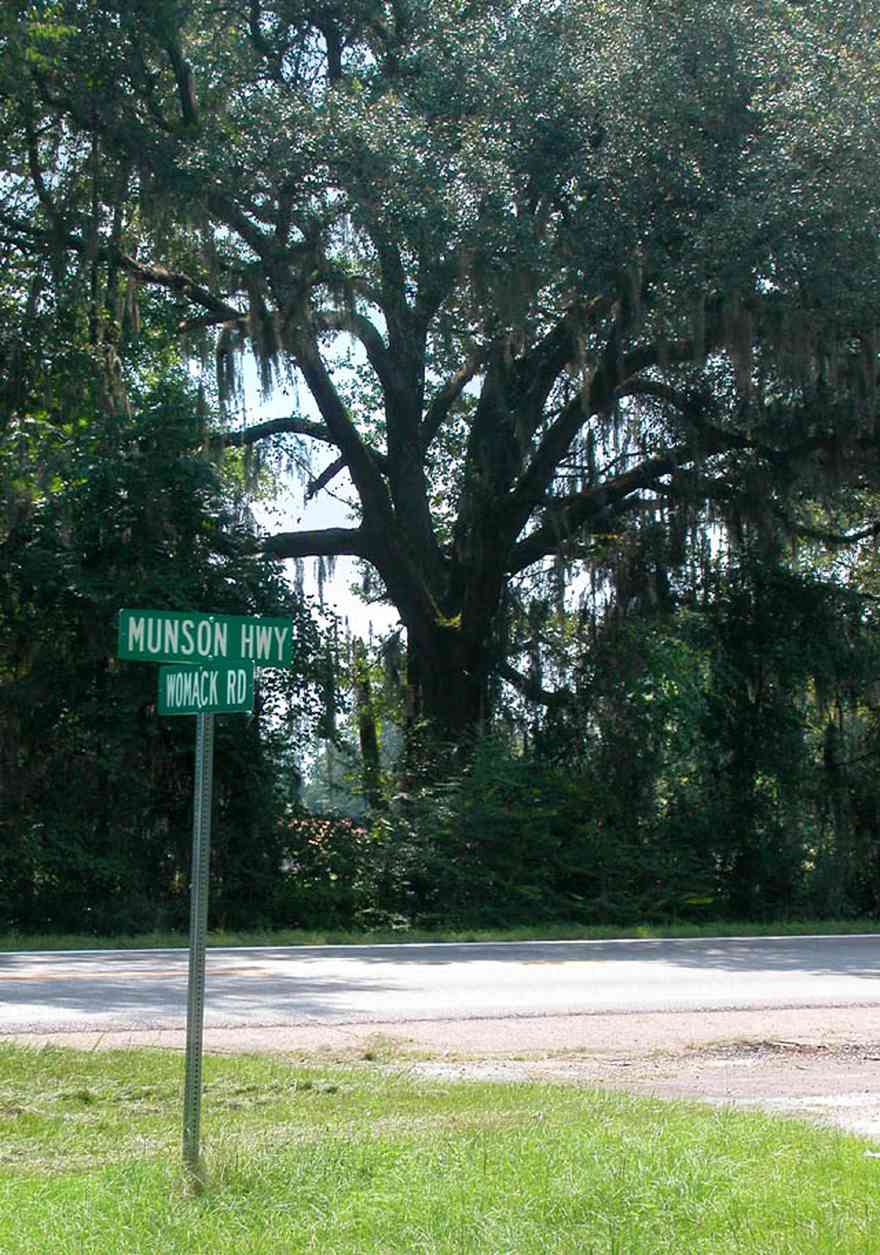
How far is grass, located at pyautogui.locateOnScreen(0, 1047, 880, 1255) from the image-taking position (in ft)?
19.6

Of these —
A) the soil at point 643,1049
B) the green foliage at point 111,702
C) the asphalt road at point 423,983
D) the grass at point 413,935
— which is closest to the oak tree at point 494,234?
the green foliage at point 111,702

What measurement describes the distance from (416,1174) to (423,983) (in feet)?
26.1

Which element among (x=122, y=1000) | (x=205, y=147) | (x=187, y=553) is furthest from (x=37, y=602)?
(x=122, y=1000)

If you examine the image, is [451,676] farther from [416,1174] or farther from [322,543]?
[416,1174]

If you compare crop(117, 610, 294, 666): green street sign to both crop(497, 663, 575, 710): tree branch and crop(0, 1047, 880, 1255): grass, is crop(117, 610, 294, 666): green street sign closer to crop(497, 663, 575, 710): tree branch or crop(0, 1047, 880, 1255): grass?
crop(0, 1047, 880, 1255): grass

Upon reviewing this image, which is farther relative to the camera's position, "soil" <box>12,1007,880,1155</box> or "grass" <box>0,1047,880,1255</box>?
"soil" <box>12,1007,880,1155</box>

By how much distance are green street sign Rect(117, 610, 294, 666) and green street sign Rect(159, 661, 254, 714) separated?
6 centimetres

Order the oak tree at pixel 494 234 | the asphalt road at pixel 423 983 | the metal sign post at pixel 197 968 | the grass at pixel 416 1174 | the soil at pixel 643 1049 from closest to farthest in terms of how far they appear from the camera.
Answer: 1. the grass at pixel 416 1174
2. the metal sign post at pixel 197 968
3. the soil at pixel 643 1049
4. the asphalt road at pixel 423 983
5. the oak tree at pixel 494 234

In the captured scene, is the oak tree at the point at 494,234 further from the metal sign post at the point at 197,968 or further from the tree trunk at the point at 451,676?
the metal sign post at the point at 197,968

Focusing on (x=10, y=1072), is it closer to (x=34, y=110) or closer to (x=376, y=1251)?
(x=376, y=1251)

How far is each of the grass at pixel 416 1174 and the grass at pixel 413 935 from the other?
9500 millimetres

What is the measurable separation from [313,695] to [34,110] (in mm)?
8538

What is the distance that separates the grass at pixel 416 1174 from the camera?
236 inches

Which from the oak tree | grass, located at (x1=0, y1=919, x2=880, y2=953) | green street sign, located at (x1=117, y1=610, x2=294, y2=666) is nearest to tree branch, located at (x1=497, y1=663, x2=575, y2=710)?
the oak tree
